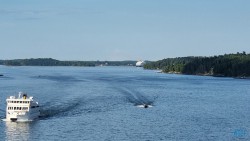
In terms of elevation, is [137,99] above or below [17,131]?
above

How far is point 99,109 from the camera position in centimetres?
10069

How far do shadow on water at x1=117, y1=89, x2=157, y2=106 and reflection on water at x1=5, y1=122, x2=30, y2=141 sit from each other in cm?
3638

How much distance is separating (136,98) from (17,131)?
5321cm

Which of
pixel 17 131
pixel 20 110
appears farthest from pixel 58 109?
pixel 17 131

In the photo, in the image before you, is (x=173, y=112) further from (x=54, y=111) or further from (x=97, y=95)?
(x=97, y=95)

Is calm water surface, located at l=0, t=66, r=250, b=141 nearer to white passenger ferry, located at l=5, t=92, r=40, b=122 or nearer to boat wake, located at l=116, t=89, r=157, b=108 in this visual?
boat wake, located at l=116, t=89, r=157, b=108

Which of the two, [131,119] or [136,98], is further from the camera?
[136,98]

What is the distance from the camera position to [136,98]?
12588cm

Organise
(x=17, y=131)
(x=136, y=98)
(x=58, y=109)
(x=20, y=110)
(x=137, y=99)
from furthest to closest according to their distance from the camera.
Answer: (x=136, y=98) < (x=137, y=99) < (x=58, y=109) < (x=20, y=110) < (x=17, y=131)

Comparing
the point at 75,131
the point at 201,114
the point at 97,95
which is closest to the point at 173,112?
the point at 201,114

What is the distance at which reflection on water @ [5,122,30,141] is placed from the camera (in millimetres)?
70444

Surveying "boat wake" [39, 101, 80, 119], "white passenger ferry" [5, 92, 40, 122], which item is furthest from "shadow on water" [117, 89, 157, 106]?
"white passenger ferry" [5, 92, 40, 122]

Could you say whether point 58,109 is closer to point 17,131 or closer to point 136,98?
point 17,131

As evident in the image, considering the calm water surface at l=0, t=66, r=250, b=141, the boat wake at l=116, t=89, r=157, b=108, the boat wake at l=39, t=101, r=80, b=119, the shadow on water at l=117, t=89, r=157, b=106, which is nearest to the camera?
the calm water surface at l=0, t=66, r=250, b=141
